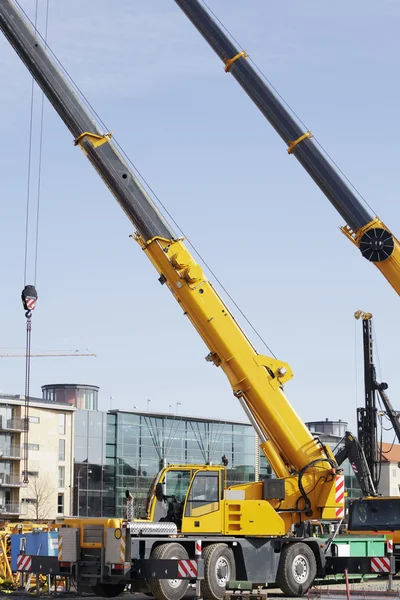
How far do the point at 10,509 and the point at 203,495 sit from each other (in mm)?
64923

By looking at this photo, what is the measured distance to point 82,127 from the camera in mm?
24719

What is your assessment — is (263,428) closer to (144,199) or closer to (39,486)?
(144,199)

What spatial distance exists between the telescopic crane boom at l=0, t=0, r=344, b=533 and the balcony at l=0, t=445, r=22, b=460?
216ft

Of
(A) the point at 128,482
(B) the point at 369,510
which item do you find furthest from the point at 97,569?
(A) the point at 128,482

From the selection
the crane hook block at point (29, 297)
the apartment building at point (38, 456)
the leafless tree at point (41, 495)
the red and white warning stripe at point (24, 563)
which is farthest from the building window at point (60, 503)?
the red and white warning stripe at point (24, 563)

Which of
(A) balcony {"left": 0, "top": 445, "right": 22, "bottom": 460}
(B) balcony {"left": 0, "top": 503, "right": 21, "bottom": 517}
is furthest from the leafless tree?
(A) balcony {"left": 0, "top": 445, "right": 22, "bottom": 460}

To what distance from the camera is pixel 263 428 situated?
2394 cm

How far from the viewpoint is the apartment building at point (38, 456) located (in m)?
86.0

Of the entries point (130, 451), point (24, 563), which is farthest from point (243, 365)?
point (130, 451)

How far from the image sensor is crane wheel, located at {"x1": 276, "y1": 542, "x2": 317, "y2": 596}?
→ 933 inches

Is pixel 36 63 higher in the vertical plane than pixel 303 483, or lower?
higher

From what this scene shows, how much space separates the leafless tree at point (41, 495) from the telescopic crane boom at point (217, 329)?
2423 inches

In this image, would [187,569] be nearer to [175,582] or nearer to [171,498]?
[175,582]

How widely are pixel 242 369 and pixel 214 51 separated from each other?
10022 millimetres
